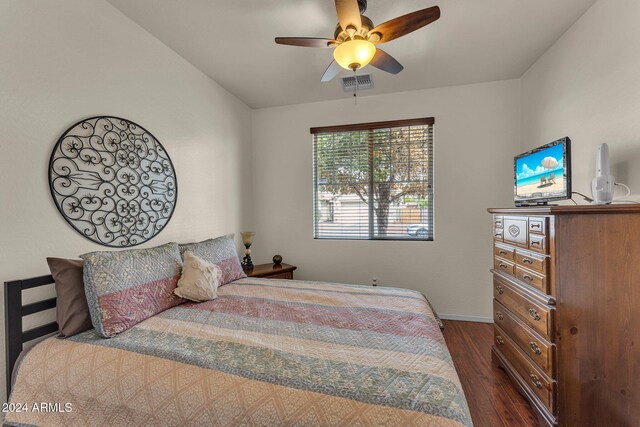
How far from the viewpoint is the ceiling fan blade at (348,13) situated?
1.51m

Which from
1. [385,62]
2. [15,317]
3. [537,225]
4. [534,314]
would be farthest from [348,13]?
[15,317]

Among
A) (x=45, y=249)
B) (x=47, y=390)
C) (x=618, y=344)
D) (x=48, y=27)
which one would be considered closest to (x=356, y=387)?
(x=47, y=390)

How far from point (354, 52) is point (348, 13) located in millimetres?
200

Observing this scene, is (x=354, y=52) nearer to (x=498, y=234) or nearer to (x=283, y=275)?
(x=498, y=234)

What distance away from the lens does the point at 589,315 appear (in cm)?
146

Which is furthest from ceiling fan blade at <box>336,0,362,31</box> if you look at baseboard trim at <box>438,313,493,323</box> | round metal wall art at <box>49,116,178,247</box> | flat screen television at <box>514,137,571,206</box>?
baseboard trim at <box>438,313,493,323</box>

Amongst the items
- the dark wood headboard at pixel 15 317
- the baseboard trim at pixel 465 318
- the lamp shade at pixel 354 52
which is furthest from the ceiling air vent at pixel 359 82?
the dark wood headboard at pixel 15 317

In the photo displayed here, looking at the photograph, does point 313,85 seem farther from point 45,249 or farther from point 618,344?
point 618,344

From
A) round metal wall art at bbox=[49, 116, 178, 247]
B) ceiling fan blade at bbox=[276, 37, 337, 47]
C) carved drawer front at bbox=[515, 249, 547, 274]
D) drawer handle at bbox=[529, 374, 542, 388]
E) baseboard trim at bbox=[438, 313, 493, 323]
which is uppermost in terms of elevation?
ceiling fan blade at bbox=[276, 37, 337, 47]

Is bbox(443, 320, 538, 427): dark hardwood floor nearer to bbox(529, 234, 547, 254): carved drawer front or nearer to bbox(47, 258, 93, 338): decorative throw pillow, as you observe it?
bbox(529, 234, 547, 254): carved drawer front

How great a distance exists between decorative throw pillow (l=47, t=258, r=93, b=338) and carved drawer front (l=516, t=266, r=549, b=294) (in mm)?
2553

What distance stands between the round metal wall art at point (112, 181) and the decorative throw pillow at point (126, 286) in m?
0.36

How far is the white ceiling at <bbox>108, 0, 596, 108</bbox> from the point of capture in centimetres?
195

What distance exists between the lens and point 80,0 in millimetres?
1773
